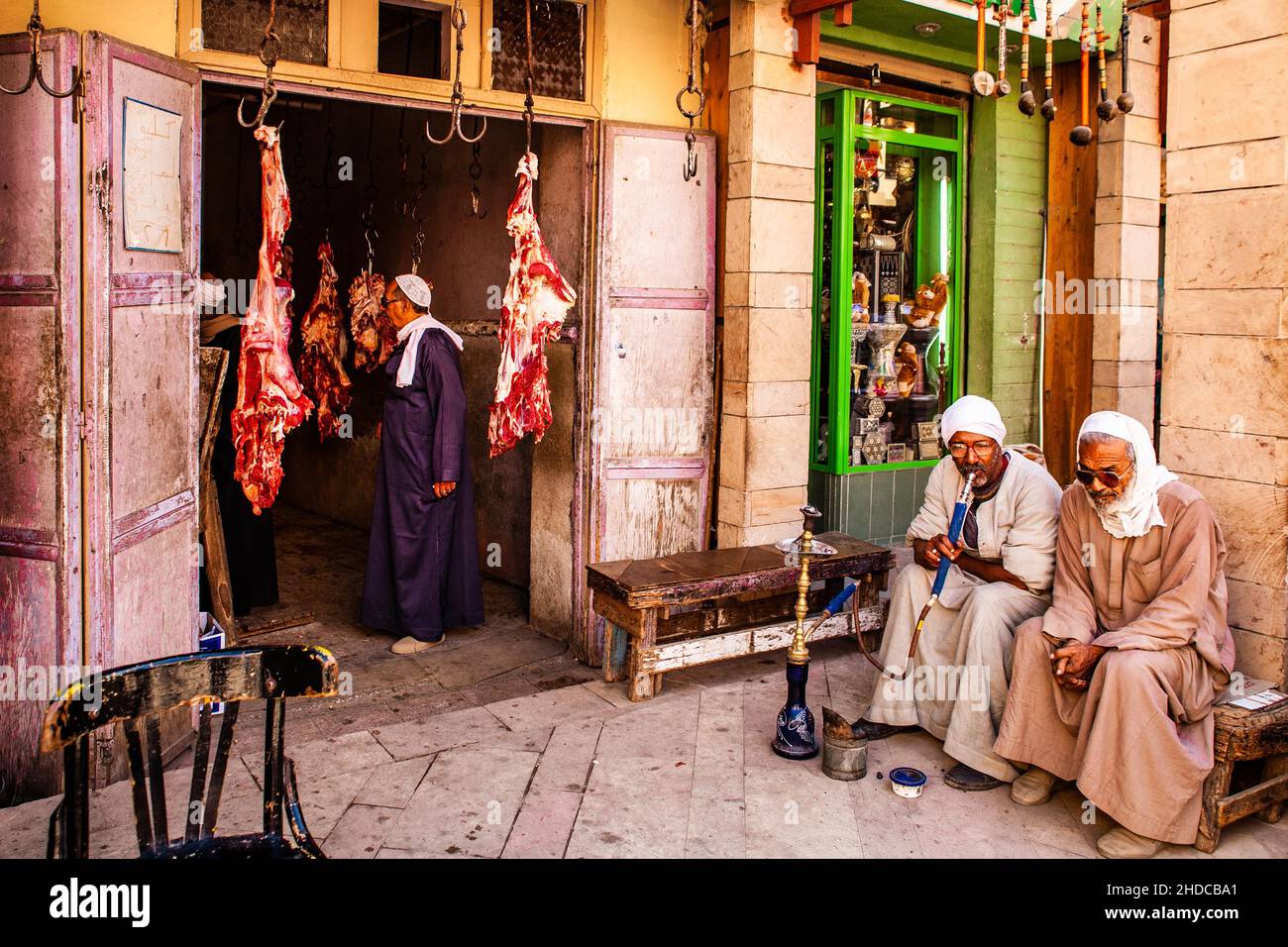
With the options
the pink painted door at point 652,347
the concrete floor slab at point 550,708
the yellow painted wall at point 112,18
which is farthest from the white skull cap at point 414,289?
the concrete floor slab at point 550,708

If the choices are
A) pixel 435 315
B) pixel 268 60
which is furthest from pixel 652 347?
pixel 435 315

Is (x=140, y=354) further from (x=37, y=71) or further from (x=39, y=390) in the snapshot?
(x=37, y=71)

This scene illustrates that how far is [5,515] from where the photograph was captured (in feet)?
15.3

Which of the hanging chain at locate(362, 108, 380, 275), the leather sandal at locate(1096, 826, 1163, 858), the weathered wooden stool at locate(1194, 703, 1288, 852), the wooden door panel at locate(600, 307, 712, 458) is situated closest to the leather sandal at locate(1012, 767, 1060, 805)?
the leather sandal at locate(1096, 826, 1163, 858)

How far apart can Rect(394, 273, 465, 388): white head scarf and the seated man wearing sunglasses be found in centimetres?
384

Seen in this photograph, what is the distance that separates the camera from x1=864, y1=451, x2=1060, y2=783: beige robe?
195 inches

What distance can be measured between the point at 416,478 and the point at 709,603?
1990 millimetres

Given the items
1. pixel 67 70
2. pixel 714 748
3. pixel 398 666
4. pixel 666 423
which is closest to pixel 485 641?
pixel 398 666

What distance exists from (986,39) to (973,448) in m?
4.04

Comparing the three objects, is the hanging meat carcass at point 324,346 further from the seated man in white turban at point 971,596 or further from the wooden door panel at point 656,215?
the seated man in white turban at point 971,596

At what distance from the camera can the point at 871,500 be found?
8.13 m

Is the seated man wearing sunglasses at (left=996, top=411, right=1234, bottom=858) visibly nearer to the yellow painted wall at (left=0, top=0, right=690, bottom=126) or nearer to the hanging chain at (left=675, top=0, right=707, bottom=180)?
the hanging chain at (left=675, top=0, right=707, bottom=180)

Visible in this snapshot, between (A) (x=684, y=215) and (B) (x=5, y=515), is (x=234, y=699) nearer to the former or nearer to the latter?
(B) (x=5, y=515)

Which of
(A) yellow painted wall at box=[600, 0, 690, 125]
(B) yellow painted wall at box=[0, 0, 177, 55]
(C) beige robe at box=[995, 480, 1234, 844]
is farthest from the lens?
(A) yellow painted wall at box=[600, 0, 690, 125]
